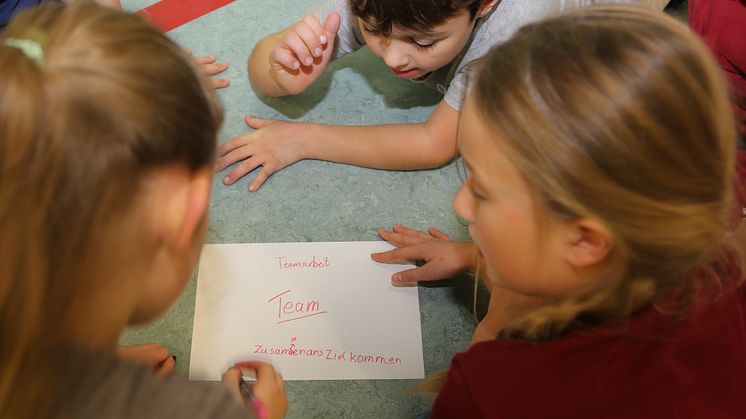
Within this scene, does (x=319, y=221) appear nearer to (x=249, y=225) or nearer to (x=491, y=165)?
(x=249, y=225)

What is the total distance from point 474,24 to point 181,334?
0.58 meters

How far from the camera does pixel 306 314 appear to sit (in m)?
0.82

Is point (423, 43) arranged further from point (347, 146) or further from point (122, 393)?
point (122, 393)

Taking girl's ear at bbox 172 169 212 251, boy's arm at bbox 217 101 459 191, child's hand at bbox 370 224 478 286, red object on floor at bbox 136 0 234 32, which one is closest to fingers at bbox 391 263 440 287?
child's hand at bbox 370 224 478 286

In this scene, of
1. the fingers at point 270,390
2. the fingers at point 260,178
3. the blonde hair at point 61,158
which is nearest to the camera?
the blonde hair at point 61,158

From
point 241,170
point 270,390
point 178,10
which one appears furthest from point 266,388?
point 178,10

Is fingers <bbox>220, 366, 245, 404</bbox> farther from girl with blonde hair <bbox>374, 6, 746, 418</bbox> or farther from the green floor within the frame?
girl with blonde hair <bbox>374, 6, 746, 418</bbox>

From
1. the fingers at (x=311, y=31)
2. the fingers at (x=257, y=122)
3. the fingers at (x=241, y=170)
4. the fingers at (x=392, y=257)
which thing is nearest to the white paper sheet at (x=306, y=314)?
the fingers at (x=392, y=257)

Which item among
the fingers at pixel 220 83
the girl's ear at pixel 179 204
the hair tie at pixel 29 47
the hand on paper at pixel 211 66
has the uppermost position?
the hair tie at pixel 29 47

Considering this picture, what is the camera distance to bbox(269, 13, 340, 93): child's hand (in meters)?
0.96

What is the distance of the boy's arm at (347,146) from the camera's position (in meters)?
0.94

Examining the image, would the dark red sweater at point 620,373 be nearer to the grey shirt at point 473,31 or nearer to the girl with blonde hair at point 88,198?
the girl with blonde hair at point 88,198

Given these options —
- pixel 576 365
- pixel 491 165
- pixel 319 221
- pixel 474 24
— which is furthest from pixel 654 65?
pixel 319 221

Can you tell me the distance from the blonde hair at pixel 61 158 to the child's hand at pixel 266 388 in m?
0.34
